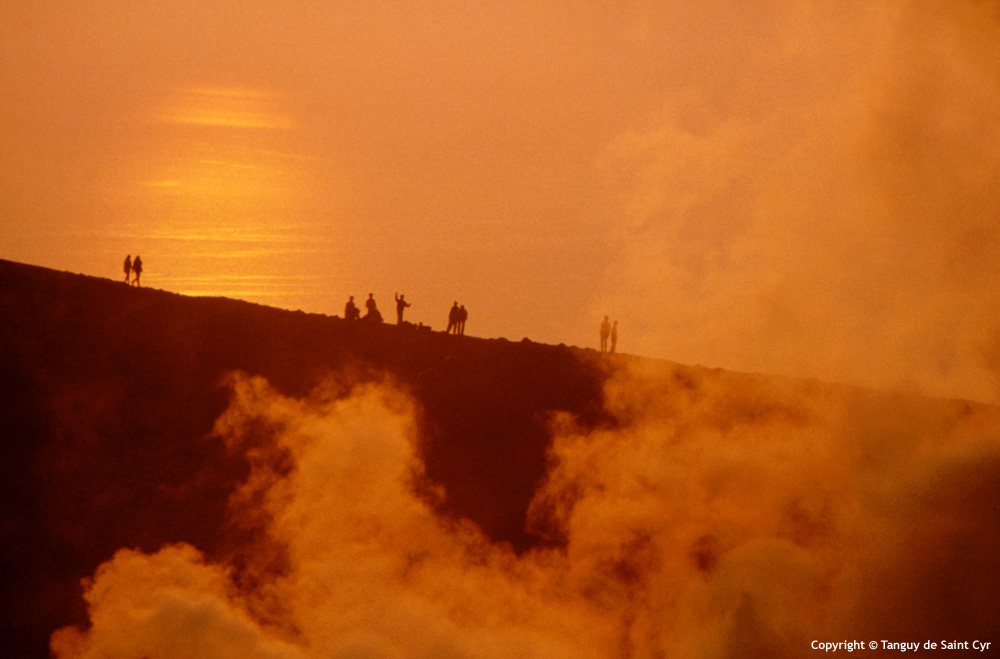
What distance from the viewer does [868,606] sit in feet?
74.2

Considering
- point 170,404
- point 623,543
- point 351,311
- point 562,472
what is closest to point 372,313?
point 351,311

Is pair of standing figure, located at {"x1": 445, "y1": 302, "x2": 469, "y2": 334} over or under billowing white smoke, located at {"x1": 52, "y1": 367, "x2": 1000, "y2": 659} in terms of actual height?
over

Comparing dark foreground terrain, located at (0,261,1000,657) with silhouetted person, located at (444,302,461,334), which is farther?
silhouetted person, located at (444,302,461,334)

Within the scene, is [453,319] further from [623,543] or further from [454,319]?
[623,543]

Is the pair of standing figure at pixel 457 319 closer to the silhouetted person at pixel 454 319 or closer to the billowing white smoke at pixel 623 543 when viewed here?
the silhouetted person at pixel 454 319

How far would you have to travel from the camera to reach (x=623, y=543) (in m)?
25.8

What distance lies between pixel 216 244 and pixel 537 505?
14822cm

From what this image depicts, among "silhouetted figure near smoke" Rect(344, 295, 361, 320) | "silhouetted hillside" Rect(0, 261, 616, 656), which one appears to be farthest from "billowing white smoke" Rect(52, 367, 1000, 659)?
"silhouetted figure near smoke" Rect(344, 295, 361, 320)

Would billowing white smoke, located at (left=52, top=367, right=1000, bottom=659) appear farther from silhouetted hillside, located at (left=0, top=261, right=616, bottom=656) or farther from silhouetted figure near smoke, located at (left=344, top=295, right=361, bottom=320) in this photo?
silhouetted figure near smoke, located at (left=344, top=295, right=361, bottom=320)

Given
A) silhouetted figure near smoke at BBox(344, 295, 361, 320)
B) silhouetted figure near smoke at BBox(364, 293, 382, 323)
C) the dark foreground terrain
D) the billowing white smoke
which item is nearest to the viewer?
the billowing white smoke

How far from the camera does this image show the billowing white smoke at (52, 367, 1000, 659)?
75.8ft

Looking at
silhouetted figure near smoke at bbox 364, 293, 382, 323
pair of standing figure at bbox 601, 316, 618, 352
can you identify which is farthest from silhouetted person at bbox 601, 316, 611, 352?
silhouetted figure near smoke at bbox 364, 293, 382, 323

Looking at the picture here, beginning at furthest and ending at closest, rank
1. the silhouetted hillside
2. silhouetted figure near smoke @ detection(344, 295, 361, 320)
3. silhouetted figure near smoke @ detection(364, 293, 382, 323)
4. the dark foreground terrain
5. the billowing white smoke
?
silhouetted figure near smoke @ detection(344, 295, 361, 320)
silhouetted figure near smoke @ detection(364, 293, 382, 323)
the silhouetted hillside
the dark foreground terrain
the billowing white smoke

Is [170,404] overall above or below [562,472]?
above
